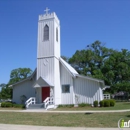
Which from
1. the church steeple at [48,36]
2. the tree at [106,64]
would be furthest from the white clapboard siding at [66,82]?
the tree at [106,64]

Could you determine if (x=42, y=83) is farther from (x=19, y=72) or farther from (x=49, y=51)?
(x=19, y=72)

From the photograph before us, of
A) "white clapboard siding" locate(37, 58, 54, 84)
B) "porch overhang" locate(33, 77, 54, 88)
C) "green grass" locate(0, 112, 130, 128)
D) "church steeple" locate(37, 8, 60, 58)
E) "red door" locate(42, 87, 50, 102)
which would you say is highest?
"church steeple" locate(37, 8, 60, 58)

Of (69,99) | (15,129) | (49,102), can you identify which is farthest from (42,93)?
(15,129)

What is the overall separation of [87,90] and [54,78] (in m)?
4.63

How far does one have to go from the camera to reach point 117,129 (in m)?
7.49

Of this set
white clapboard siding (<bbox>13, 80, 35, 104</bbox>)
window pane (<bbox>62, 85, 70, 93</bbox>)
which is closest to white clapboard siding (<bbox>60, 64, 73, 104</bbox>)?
window pane (<bbox>62, 85, 70, 93</bbox>)

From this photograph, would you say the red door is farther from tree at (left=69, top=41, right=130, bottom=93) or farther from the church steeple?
tree at (left=69, top=41, right=130, bottom=93)

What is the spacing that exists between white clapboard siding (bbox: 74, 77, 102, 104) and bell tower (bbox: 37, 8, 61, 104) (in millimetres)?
2535

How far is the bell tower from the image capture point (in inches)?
868

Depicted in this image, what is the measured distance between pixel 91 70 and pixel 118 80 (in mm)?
7094

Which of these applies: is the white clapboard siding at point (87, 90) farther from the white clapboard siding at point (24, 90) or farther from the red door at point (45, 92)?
the white clapboard siding at point (24, 90)

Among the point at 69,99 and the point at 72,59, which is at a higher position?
the point at 72,59

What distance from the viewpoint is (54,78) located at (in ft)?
71.4

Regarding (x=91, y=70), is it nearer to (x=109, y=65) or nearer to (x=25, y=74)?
(x=109, y=65)
